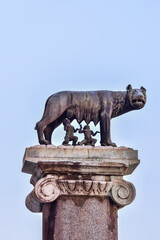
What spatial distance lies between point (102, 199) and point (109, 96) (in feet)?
7.70

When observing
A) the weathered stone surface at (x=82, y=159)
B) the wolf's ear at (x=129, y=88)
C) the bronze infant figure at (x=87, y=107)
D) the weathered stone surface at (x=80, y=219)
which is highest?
the wolf's ear at (x=129, y=88)

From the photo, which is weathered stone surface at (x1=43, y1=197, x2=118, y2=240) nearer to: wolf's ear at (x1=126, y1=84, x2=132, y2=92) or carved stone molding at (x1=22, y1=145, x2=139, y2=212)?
carved stone molding at (x1=22, y1=145, x2=139, y2=212)

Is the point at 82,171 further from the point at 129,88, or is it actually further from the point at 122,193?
the point at 129,88

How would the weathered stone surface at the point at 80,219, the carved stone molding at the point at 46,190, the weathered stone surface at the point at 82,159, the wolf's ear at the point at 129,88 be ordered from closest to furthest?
the weathered stone surface at the point at 80,219 → the carved stone molding at the point at 46,190 → the weathered stone surface at the point at 82,159 → the wolf's ear at the point at 129,88

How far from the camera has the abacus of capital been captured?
436 inches

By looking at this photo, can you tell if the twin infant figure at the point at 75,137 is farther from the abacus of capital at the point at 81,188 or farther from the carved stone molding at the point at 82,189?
the carved stone molding at the point at 82,189

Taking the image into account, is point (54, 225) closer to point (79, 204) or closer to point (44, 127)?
point (79, 204)

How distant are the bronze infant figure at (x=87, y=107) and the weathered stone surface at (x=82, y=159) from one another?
1.35ft

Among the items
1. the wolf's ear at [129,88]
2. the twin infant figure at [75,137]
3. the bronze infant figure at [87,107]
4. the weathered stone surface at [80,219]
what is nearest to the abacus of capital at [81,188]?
the weathered stone surface at [80,219]

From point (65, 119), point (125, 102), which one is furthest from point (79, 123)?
point (125, 102)

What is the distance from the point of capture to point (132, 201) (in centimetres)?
1134

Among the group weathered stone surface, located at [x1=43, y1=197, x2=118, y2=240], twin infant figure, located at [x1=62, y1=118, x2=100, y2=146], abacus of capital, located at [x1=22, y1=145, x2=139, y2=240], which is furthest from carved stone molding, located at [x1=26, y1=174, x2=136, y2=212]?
twin infant figure, located at [x1=62, y1=118, x2=100, y2=146]

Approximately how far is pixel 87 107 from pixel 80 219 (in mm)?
2460

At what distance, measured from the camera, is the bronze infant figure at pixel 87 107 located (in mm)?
11969
